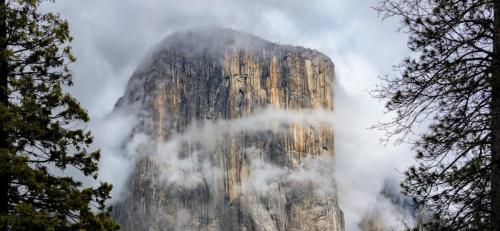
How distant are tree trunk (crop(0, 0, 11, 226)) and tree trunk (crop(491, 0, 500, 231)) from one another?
10.1 m

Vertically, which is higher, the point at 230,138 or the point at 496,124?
the point at 230,138

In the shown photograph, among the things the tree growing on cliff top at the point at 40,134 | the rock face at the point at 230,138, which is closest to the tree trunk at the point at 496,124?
the tree growing on cliff top at the point at 40,134

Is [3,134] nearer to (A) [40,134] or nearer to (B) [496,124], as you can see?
(A) [40,134]

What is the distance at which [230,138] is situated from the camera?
160500 millimetres

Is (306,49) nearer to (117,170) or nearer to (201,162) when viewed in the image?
(201,162)

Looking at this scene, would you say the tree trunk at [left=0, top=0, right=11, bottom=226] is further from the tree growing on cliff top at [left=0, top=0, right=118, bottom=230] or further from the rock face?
the rock face

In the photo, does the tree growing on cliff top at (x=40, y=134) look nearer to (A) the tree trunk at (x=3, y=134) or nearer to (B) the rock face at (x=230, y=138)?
(A) the tree trunk at (x=3, y=134)

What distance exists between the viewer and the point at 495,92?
1024 cm

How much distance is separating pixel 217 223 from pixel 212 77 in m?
39.3

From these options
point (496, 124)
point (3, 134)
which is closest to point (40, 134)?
point (3, 134)

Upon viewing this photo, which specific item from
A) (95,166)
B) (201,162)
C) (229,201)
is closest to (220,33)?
(201,162)

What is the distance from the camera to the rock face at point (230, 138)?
150 meters

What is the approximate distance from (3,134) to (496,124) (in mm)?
11051

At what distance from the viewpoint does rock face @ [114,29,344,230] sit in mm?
150125
